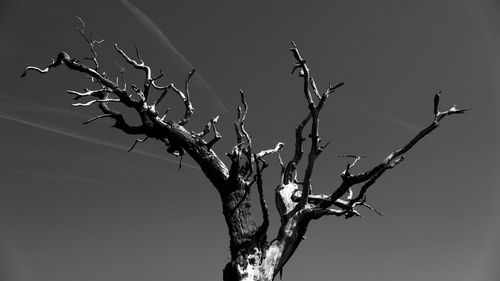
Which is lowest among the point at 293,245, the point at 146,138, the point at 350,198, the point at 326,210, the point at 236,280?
the point at 236,280

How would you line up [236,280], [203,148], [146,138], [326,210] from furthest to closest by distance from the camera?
[146,138] < [203,148] < [326,210] < [236,280]

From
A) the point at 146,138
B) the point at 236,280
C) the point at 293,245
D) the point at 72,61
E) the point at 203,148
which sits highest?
the point at 72,61

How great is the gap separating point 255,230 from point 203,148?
1.84 m

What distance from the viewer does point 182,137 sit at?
7.72 m

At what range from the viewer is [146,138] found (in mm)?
8688

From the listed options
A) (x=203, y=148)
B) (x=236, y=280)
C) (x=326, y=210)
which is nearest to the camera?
(x=236, y=280)

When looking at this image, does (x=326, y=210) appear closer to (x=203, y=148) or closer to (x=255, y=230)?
(x=255, y=230)

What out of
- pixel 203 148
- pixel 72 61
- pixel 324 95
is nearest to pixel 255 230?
pixel 203 148

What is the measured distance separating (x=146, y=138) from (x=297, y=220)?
3.79m

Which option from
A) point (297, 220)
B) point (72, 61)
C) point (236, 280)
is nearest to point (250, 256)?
point (236, 280)

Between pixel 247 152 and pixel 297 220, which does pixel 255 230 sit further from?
pixel 247 152

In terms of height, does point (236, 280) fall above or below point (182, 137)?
below

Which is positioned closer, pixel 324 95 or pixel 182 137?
pixel 324 95

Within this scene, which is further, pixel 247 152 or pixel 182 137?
pixel 182 137
